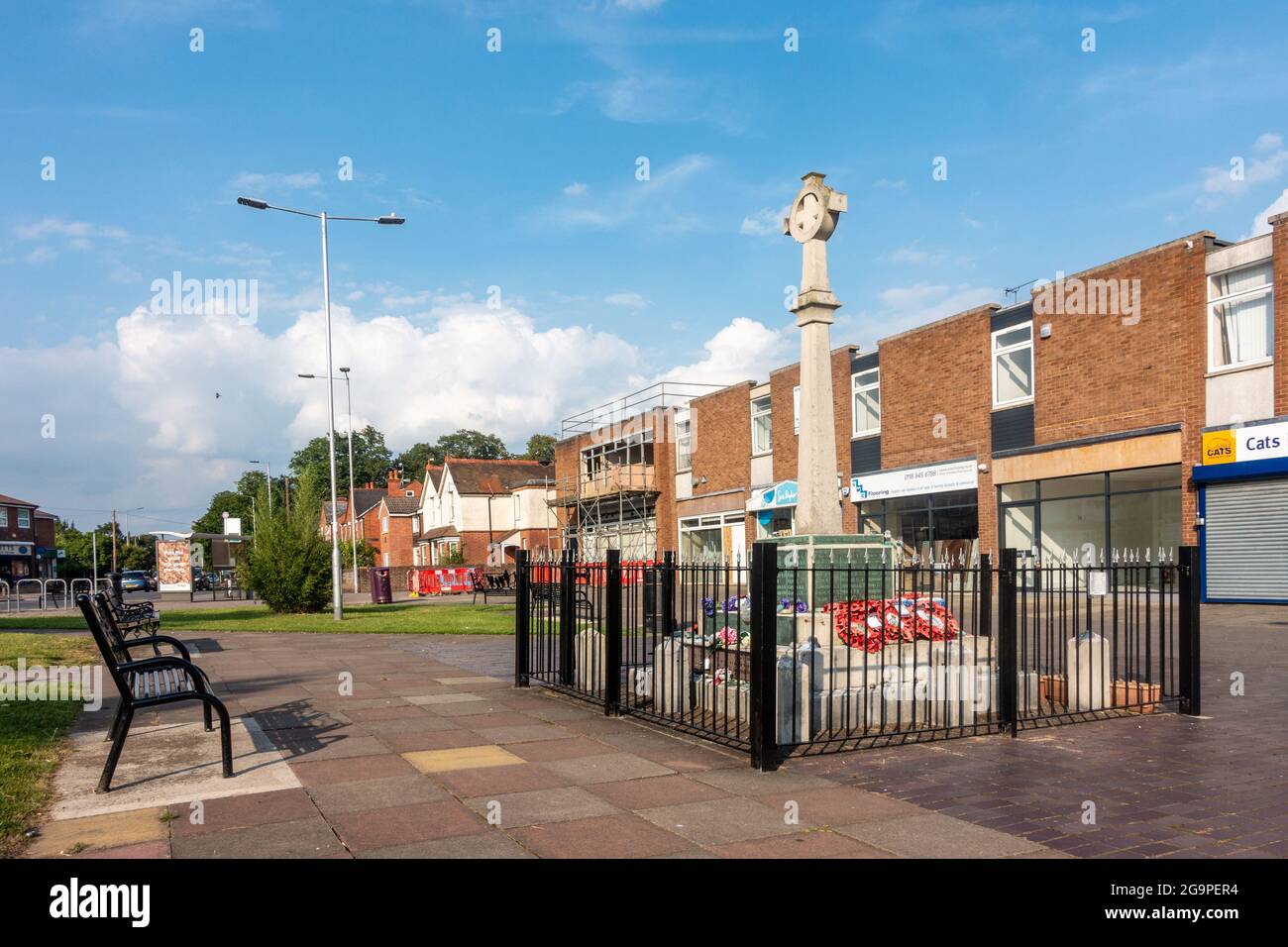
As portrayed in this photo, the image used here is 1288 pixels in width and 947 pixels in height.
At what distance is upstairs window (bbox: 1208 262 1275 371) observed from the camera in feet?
64.3

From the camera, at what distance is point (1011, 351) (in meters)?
25.7

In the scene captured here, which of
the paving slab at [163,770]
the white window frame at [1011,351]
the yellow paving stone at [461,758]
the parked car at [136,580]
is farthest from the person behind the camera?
the parked car at [136,580]

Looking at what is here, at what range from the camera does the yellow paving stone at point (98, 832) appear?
4.64m

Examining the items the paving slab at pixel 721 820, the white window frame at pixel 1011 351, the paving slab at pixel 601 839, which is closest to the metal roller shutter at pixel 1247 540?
the white window frame at pixel 1011 351

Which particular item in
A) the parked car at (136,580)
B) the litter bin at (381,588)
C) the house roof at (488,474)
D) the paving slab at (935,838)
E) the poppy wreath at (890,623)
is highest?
the house roof at (488,474)

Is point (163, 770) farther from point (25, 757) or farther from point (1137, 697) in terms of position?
point (1137, 697)

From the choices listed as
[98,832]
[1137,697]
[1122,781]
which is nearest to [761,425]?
[1137,697]

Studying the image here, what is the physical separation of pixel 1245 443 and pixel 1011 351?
704 centimetres

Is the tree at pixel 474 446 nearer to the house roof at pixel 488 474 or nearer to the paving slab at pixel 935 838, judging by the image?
the house roof at pixel 488 474

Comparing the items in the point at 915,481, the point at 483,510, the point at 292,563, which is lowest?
the point at 292,563

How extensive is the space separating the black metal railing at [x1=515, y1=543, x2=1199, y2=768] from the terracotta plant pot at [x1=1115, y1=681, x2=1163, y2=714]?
0.04ft

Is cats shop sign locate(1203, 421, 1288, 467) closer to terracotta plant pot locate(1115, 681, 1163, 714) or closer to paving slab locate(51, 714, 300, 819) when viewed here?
terracotta plant pot locate(1115, 681, 1163, 714)

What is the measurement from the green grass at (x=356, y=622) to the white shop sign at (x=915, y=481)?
38.8 ft

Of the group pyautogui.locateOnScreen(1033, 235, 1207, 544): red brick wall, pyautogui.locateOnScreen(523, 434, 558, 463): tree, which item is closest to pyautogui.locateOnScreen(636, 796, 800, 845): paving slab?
pyautogui.locateOnScreen(1033, 235, 1207, 544): red brick wall
